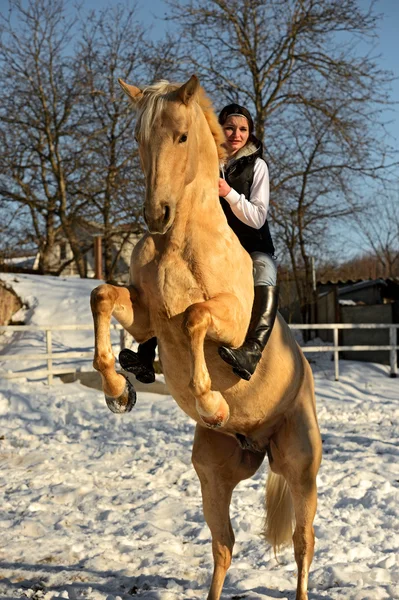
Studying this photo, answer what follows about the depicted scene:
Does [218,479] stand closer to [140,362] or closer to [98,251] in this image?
[140,362]

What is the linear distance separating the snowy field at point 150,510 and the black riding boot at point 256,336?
183 centimetres

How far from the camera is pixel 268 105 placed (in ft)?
51.1

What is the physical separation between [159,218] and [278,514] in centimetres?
256

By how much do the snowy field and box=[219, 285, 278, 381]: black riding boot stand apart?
72.0 inches

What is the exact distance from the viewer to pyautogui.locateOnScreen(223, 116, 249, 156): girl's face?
141 inches

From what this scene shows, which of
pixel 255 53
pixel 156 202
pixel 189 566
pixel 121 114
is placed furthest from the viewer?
pixel 121 114

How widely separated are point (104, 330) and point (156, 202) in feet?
2.28

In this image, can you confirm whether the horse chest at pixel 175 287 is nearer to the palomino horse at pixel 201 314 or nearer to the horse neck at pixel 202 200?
the palomino horse at pixel 201 314

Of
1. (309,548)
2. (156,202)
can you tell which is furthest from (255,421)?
(156,202)

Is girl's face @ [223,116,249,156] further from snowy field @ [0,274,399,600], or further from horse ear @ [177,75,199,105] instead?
snowy field @ [0,274,399,600]

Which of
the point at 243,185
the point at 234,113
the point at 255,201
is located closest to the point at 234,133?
the point at 234,113

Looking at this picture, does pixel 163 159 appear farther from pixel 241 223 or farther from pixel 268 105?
pixel 268 105

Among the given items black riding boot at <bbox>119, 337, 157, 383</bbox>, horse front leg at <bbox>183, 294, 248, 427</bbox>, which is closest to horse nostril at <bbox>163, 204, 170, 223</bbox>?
horse front leg at <bbox>183, 294, 248, 427</bbox>

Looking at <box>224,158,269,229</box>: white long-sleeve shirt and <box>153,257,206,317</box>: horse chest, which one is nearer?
<box>153,257,206,317</box>: horse chest
